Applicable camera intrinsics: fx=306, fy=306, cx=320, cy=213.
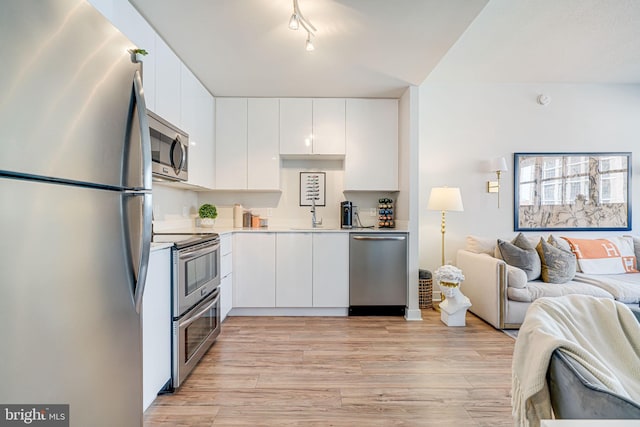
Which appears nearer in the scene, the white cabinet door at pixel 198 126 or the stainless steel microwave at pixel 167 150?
the stainless steel microwave at pixel 167 150

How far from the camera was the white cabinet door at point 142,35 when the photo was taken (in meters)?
1.83

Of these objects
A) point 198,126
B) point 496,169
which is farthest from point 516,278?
A: point 198,126

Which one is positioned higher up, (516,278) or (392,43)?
(392,43)

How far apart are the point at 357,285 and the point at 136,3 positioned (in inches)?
118

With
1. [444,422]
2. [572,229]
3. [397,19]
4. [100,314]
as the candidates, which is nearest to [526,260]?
[572,229]

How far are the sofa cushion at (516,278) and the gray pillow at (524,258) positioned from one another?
0.13 meters

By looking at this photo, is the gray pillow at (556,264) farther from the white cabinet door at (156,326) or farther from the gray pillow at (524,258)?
the white cabinet door at (156,326)

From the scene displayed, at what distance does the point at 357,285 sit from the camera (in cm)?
337

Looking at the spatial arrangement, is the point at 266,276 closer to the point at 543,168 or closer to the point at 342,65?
the point at 342,65

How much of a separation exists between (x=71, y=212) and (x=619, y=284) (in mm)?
4220

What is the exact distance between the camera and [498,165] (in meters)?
3.71

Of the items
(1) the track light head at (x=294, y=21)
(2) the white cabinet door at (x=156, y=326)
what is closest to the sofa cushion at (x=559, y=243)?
(1) the track light head at (x=294, y=21)

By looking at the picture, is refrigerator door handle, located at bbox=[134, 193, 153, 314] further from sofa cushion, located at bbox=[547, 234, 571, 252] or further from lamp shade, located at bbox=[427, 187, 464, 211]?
sofa cushion, located at bbox=[547, 234, 571, 252]

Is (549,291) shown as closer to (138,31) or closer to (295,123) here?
(295,123)
